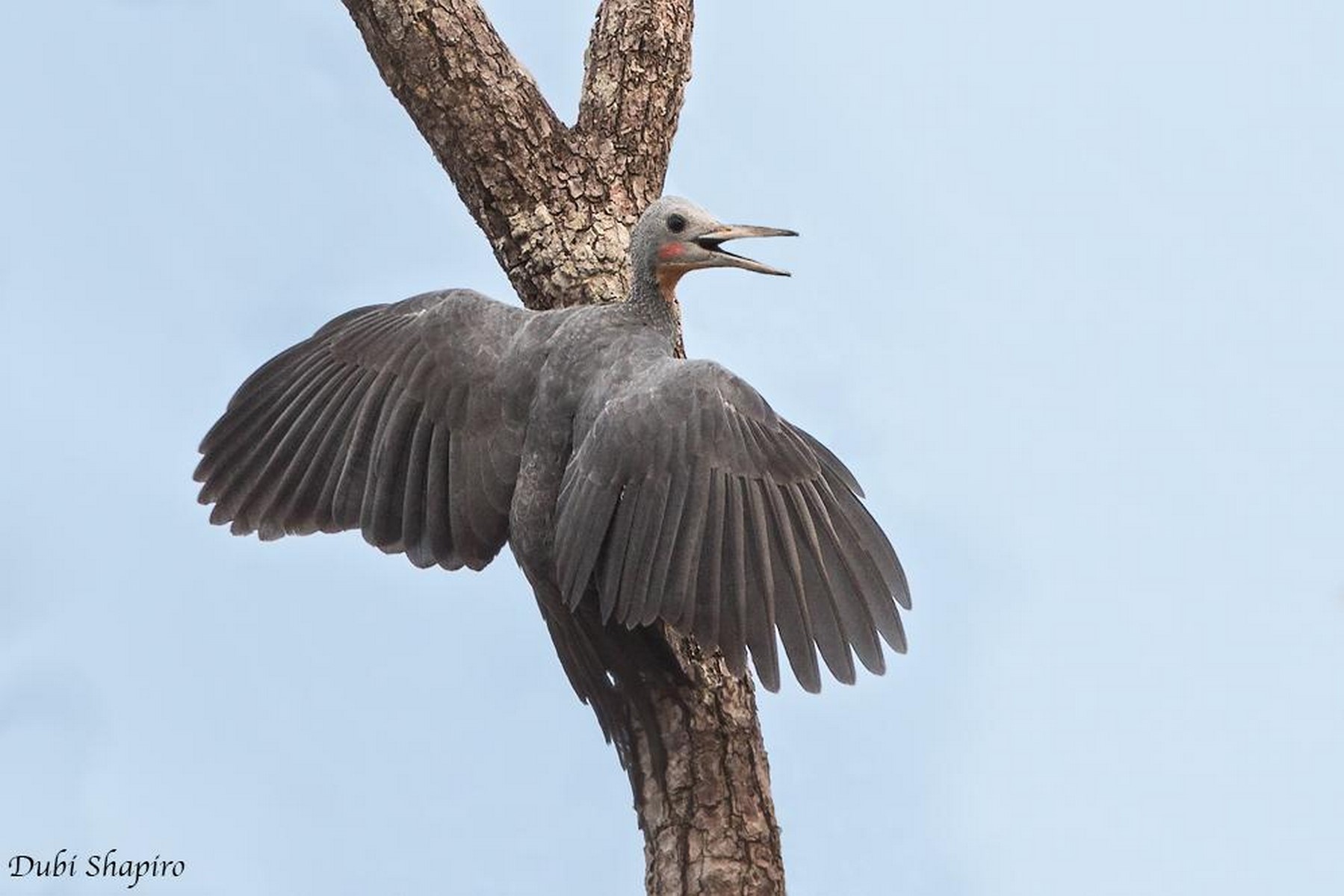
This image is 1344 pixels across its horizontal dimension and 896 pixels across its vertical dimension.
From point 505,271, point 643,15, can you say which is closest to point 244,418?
point 505,271

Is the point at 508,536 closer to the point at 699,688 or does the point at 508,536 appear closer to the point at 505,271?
the point at 699,688

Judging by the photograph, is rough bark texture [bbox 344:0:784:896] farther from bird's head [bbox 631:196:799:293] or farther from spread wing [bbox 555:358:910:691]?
spread wing [bbox 555:358:910:691]

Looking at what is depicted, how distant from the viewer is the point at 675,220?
5.60m

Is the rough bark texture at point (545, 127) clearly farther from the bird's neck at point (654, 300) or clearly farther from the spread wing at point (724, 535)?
the spread wing at point (724, 535)

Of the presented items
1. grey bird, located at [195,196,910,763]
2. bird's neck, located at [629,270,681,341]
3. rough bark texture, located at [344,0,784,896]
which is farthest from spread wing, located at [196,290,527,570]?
rough bark texture, located at [344,0,784,896]

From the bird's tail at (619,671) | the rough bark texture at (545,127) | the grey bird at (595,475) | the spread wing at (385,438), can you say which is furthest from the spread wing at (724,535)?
the rough bark texture at (545,127)

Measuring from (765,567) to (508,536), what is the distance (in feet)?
2.84

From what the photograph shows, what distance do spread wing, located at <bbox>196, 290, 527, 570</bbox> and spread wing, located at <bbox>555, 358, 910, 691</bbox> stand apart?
449 millimetres

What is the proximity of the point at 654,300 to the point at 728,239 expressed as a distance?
0.92 feet

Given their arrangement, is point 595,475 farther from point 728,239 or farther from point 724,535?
point 728,239

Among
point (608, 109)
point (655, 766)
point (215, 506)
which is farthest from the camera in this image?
point (608, 109)

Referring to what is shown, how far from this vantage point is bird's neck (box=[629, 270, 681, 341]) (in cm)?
559

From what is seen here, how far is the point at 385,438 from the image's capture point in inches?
223

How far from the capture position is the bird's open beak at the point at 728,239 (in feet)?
18.2
